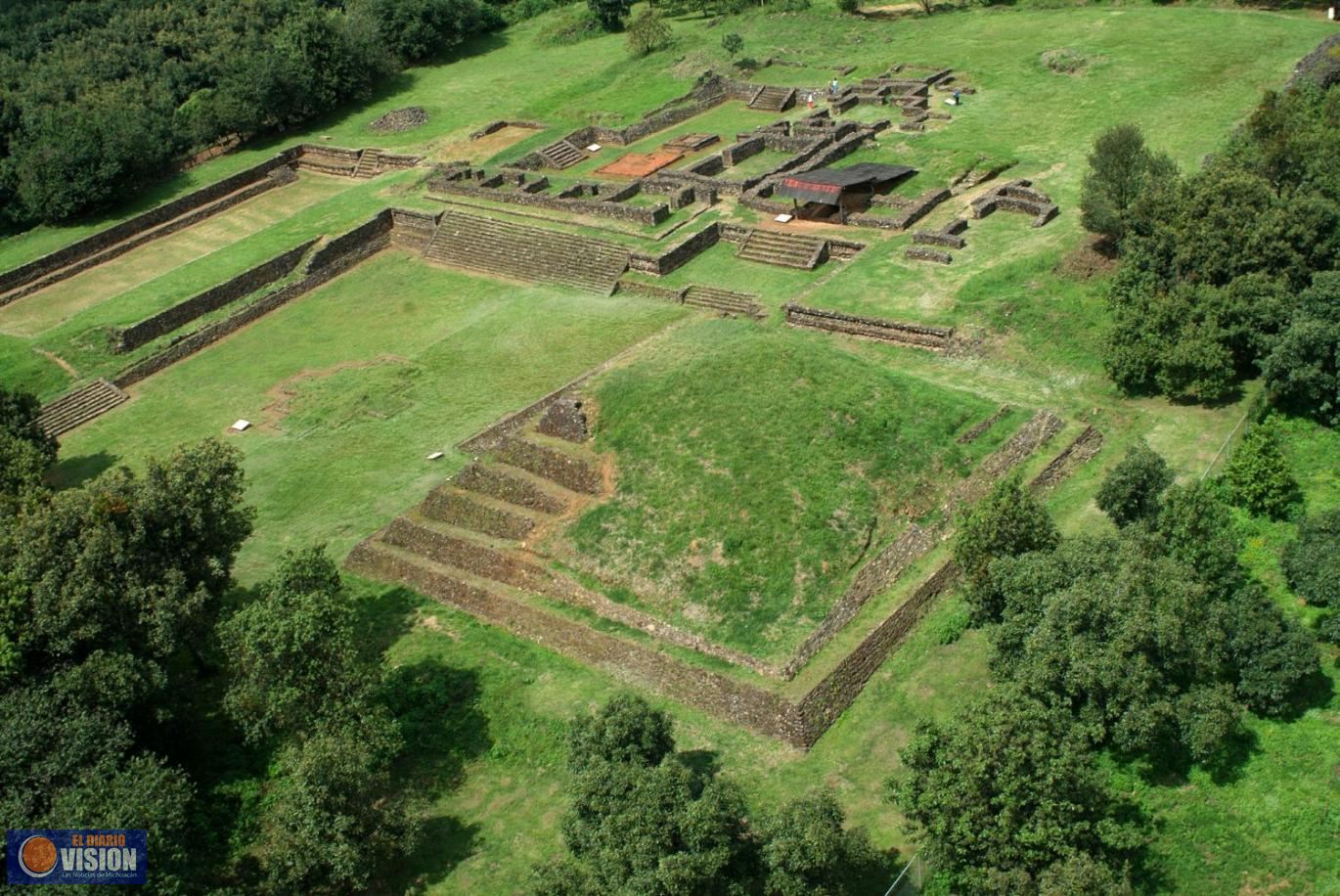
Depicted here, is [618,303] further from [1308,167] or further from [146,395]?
[1308,167]

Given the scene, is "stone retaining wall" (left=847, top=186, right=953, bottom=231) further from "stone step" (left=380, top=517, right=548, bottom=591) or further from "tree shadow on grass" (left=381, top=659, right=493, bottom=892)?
"tree shadow on grass" (left=381, top=659, right=493, bottom=892)

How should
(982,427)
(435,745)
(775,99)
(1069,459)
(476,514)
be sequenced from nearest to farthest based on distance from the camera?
1. (435,745)
2. (476,514)
3. (1069,459)
4. (982,427)
5. (775,99)

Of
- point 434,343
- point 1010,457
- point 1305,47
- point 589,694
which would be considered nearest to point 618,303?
point 434,343

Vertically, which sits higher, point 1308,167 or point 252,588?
point 1308,167

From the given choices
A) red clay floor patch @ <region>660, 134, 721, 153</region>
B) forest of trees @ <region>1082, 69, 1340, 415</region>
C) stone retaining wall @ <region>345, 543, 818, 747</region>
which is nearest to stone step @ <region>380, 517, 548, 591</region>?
stone retaining wall @ <region>345, 543, 818, 747</region>

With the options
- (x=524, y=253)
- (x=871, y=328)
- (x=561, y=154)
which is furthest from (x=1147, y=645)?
(x=561, y=154)

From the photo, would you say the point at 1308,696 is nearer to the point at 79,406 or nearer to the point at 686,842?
the point at 686,842
